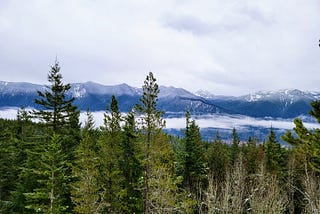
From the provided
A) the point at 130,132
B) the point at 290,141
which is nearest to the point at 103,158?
the point at 130,132

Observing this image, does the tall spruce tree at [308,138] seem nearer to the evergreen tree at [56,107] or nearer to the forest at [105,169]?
the forest at [105,169]

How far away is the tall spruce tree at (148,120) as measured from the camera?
22.9 meters

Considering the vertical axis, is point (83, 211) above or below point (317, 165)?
below

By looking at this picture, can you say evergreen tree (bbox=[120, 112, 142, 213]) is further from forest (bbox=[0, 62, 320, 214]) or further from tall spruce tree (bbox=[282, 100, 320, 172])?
tall spruce tree (bbox=[282, 100, 320, 172])

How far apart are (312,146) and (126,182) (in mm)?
23513

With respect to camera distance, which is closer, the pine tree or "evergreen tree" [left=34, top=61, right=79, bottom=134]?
"evergreen tree" [left=34, top=61, right=79, bottom=134]

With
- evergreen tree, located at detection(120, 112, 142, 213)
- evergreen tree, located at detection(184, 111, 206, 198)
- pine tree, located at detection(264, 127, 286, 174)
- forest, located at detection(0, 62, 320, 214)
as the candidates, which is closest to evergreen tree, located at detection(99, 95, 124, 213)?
forest, located at detection(0, 62, 320, 214)

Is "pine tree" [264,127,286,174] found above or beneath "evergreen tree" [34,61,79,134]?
beneath

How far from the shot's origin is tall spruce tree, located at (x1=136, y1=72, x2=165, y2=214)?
22891 mm

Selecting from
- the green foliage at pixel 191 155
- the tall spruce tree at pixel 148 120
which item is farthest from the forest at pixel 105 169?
the green foliage at pixel 191 155

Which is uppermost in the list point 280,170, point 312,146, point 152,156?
point 312,146

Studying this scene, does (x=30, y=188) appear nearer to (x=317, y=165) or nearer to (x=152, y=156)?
(x=152, y=156)

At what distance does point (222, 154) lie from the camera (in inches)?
2068

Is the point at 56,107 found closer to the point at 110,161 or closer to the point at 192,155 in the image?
the point at 110,161
